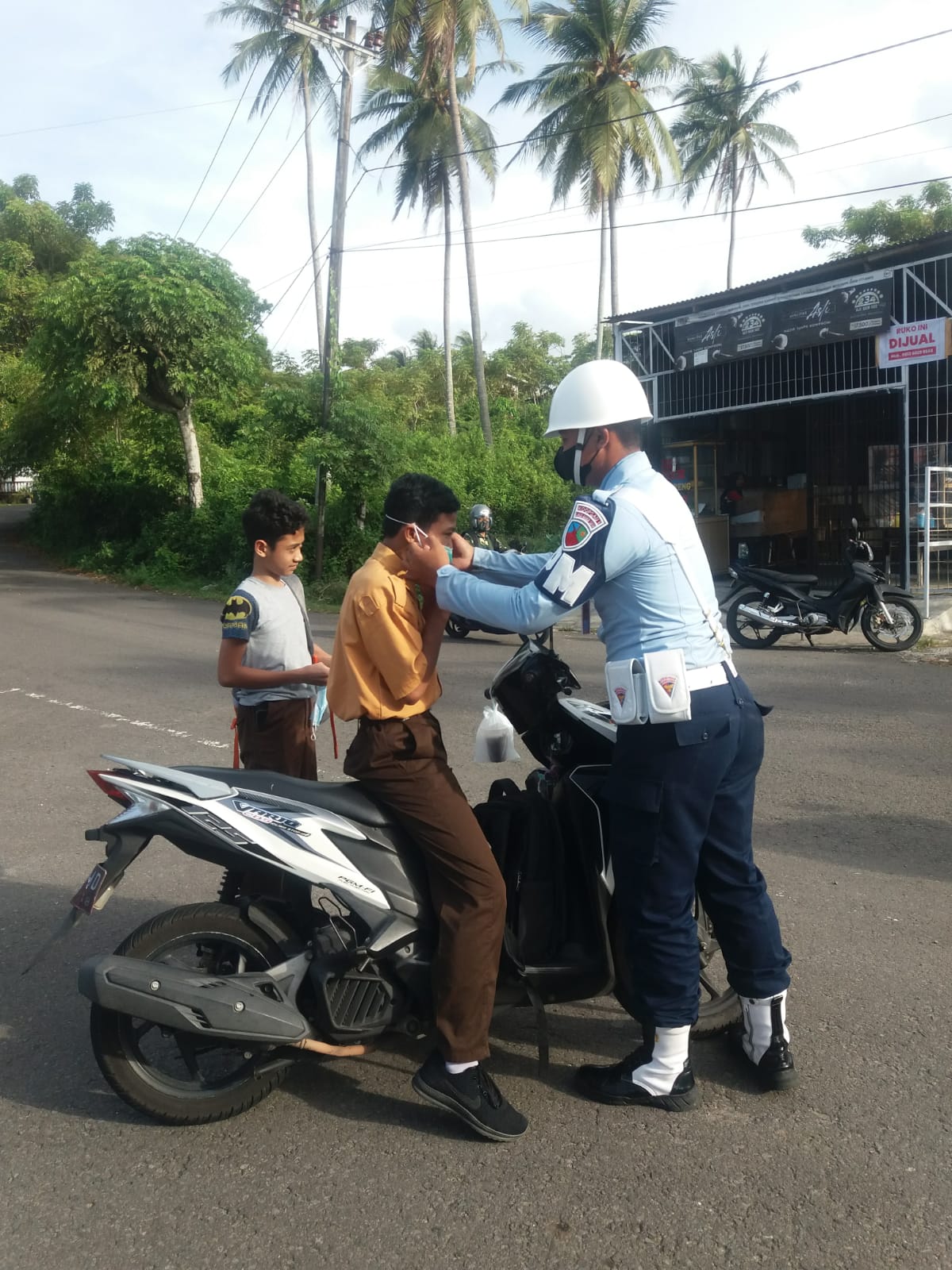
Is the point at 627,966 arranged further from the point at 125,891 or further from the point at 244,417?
the point at 244,417

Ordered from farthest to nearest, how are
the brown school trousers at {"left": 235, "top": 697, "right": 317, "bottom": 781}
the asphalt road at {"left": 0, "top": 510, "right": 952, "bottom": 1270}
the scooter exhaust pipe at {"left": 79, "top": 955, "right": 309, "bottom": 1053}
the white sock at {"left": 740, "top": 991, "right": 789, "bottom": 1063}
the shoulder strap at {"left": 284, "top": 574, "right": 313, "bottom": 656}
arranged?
the shoulder strap at {"left": 284, "top": 574, "right": 313, "bottom": 656}, the brown school trousers at {"left": 235, "top": 697, "right": 317, "bottom": 781}, the white sock at {"left": 740, "top": 991, "right": 789, "bottom": 1063}, the scooter exhaust pipe at {"left": 79, "top": 955, "right": 309, "bottom": 1053}, the asphalt road at {"left": 0, "top": 510, "right": 952, "bottom": 1270}

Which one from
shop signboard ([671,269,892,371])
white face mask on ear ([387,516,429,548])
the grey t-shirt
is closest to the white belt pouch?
white face mask on ear ([387,516,429,548])

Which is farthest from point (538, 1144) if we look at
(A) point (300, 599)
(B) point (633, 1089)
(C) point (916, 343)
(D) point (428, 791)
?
(C) point (916, 343)

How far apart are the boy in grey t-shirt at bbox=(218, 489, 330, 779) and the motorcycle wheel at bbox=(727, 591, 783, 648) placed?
29.3 ft

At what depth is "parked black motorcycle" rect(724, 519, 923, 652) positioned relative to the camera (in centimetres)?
1171

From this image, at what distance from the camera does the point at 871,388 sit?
15.6 metres

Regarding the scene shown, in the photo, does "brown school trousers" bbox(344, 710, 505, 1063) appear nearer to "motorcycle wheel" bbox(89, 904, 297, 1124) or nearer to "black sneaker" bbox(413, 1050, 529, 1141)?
"black sneaker" bbox(413, 1050, 529, 1141)

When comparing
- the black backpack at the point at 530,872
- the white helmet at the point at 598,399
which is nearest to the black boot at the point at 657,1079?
the black backpack at the point at 530,872

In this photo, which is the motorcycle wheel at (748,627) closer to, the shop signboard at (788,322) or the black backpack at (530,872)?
the shop signboard at (788,322)

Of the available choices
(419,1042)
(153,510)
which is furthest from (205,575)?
(419,1042)

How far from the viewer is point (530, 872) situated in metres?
3.09

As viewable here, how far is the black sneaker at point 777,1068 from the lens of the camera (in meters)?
3.09

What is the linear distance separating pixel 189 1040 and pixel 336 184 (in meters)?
21.2

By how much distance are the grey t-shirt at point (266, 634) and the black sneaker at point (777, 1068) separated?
1942mm
